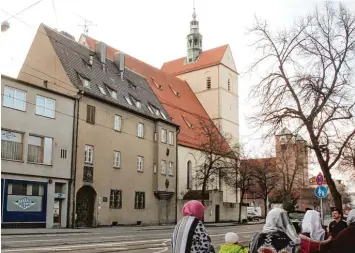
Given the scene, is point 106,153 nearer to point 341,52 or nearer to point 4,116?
point 4,116

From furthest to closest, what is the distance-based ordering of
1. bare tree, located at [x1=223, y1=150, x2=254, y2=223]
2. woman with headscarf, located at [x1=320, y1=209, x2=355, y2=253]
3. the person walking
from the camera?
bare tree, located at [x1=223, y1=150, x2=254, y2=223]
the person walking
woman with headscarf, located at [x1=320, y1=209, x2=355, y2=253]

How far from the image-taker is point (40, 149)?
24906mm

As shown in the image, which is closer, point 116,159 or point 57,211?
point 57,211

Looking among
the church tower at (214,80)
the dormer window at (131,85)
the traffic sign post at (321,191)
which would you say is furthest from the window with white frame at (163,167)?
the traffic sign post at (321,191)

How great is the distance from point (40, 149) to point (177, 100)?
27181 millimetres

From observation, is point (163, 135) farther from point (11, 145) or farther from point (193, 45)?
point (193, 45)

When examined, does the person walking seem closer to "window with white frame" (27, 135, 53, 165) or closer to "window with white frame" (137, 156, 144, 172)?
"window with white frame" (27, 135, 53, 165)

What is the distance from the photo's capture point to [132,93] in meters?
36.0

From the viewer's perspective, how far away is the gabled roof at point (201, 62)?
58062 millimetres

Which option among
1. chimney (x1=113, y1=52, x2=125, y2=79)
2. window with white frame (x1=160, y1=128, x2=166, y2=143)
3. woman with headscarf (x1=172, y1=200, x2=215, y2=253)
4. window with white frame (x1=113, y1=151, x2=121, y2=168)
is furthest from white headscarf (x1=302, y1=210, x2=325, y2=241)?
chimney (x1=113, y1=52, x2=125, y2=79)

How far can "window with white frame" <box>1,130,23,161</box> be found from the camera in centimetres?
2270

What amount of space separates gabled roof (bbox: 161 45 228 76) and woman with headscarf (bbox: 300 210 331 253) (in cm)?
5124

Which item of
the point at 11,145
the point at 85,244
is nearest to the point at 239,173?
the point at 11,145

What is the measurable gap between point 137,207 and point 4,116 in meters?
13.1
